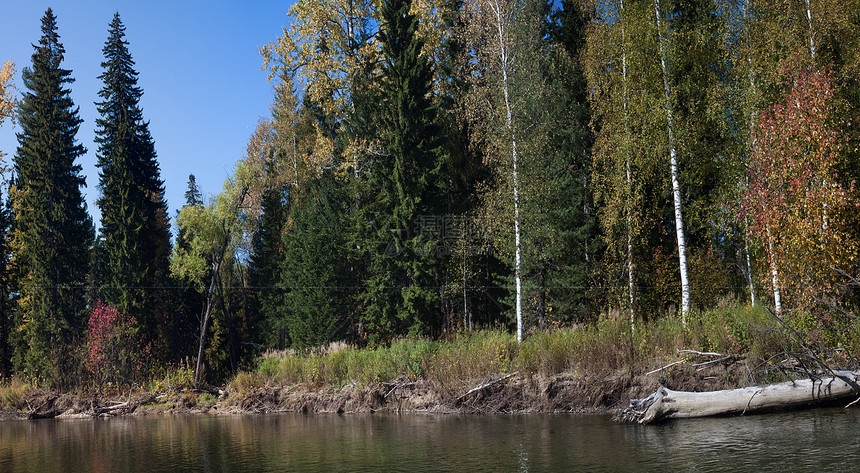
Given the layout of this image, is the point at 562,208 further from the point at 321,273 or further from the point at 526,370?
the point at 321,273

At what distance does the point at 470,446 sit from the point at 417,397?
30.8ft

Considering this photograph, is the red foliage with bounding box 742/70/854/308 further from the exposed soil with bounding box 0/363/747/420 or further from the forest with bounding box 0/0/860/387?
the exposed soil with bounding box 0/363/747/420

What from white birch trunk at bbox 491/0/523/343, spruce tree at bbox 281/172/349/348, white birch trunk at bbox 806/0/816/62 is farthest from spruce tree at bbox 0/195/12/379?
white birch trunk at bbox 806/0/816/62

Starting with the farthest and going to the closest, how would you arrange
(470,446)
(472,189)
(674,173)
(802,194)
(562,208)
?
(472,189) → (562,208) → (674,173) → (802,194) → (470,446)

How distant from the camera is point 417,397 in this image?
22.8m

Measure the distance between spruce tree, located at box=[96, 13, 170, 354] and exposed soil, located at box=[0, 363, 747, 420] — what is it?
819 cm

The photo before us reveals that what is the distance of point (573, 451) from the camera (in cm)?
1202

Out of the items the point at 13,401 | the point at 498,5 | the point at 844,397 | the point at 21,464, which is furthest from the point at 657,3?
the point at 13,401

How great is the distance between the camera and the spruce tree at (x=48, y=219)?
38541 millimetres

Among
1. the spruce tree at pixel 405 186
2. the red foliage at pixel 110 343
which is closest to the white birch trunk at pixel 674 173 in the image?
the spruce tree at pixel 405 186

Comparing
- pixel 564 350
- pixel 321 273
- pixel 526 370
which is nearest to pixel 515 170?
pixel 564 350

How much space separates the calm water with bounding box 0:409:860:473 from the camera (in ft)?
34.3

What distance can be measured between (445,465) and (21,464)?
10296mm

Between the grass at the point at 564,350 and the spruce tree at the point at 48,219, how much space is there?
20685 millimetres
